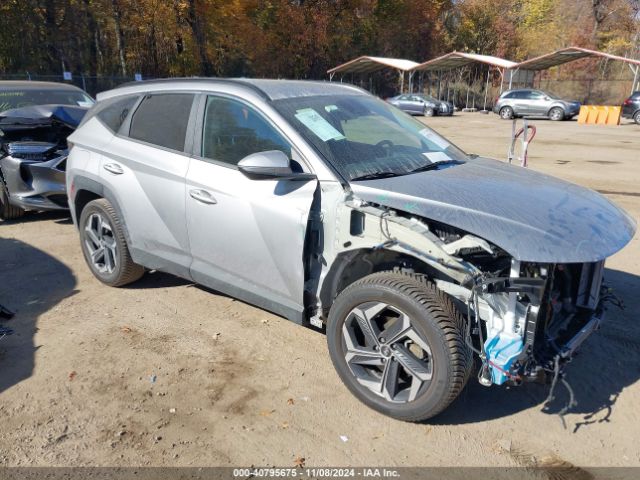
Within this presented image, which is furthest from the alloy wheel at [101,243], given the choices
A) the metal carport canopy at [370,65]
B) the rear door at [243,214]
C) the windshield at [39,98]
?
the metal carport canopy at [370,65]

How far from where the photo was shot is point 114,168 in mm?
4398

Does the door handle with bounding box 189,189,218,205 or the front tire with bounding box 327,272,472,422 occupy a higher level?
the door handle with bounding box 189,189,218,205

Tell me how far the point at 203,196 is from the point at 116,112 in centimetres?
161

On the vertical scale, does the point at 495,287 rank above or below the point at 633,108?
above

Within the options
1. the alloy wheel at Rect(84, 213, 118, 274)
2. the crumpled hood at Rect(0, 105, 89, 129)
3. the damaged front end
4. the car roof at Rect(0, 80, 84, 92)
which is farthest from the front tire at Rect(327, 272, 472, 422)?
the car roof at Rect(0, 80, 84, 92)

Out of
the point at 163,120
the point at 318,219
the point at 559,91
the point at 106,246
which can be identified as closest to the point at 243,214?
the point at 318,219

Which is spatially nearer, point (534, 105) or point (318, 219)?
point (318, 219)

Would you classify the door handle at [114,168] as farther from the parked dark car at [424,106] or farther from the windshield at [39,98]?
the parked dark car at [424,106]

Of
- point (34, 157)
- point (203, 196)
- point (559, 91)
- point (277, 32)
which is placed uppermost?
point (277, 32)

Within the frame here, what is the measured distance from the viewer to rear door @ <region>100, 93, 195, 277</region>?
396cm

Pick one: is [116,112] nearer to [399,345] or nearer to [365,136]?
[365,136]

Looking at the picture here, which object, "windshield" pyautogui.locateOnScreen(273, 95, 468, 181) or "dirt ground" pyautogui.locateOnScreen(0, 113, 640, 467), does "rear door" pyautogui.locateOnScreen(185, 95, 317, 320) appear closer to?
"windshield" pyautogui.locateOnScreen(273, 95, 468, 181)

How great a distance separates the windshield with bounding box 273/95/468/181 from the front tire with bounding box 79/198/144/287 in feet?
6.43

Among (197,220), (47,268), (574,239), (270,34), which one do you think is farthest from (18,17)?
(574,239)
